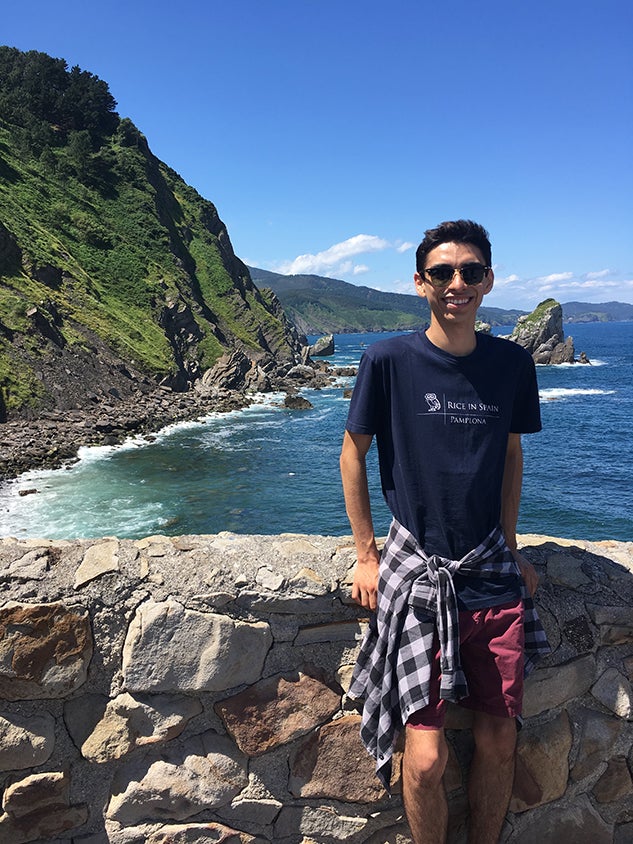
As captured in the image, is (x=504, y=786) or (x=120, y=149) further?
(x=120, y=149)

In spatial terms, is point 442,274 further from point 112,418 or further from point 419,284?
point 112,418

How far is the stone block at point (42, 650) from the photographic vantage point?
245 cm

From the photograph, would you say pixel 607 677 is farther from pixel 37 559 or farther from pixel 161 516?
pixel 161 516

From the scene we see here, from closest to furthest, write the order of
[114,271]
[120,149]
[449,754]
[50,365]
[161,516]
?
[449,754] → [161,516] → [50,365] → [114,271] → [120,149]

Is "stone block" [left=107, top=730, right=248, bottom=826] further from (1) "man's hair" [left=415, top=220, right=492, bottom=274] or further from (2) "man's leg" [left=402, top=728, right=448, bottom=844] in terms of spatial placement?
(1) "man's hair" [left=415, top=220, right=492, bottom=274]

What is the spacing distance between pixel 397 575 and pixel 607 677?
133cm

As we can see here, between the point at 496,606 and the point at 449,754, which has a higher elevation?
the point at 496,606

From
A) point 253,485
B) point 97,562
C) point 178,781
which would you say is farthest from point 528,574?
point 253,485

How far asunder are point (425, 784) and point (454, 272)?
231 centimetres

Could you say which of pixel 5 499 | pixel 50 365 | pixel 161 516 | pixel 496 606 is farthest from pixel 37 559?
pixel 50 365

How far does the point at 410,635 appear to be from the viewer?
2467mm

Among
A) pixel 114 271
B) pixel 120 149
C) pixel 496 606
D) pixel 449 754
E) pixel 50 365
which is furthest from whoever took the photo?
pixel 120 149

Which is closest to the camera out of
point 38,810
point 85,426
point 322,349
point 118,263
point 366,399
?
point 38,810

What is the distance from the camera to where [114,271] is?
6550 cm
